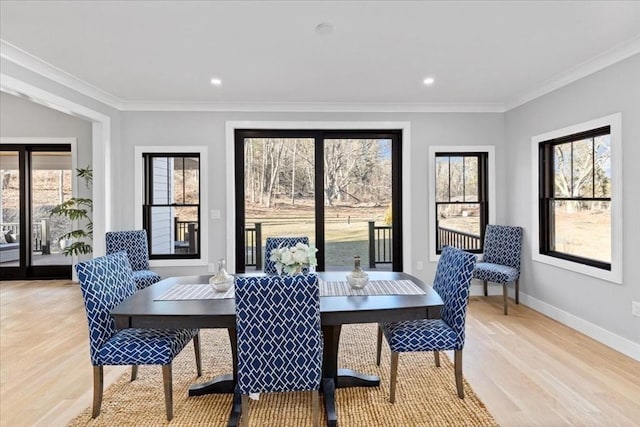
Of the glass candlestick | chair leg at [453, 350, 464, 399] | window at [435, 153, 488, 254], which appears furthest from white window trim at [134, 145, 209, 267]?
chair leg at [453, 350, 464, 399]

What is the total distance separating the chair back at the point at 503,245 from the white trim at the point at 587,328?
19.2 inches

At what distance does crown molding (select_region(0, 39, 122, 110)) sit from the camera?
10.4 ft

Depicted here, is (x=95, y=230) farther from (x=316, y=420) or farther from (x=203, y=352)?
(x=316, y=420)

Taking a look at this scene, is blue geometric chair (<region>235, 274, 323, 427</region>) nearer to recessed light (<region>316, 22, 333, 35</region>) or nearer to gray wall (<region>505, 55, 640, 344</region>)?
recessed light (<region>316, 22, 333, 35</region>)

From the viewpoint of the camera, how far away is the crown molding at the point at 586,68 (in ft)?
10.1

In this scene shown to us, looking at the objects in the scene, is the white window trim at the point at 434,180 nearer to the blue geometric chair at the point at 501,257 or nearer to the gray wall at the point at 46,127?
the blue geometric chair at the point at 501,257

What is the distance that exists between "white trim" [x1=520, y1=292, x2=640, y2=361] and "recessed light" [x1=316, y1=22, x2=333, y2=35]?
3617 millimetres

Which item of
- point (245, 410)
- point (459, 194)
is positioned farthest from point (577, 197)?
point (245, 410)

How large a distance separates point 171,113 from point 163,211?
4.41 ft

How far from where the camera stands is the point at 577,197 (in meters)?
3.90

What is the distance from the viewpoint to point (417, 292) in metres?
2.45

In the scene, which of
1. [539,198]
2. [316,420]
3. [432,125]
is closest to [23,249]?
[316,420]

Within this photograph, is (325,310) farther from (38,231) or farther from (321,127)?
(38,231)

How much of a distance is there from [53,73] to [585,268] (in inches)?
225
